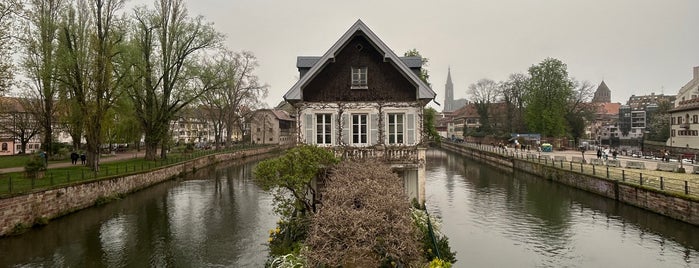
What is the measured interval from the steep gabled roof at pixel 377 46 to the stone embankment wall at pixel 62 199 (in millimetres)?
13409

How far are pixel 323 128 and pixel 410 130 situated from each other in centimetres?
416

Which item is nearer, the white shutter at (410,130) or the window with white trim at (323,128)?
the white shutter at (410,130)

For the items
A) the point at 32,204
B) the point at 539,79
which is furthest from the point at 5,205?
the point at 539,79

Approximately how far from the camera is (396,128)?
19516 mm

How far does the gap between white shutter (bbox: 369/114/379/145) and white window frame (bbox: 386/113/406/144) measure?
1.73 ft

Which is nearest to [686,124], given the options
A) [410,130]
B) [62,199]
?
[410,130]

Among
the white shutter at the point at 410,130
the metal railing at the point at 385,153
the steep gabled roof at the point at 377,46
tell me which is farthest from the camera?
the white shutter at the point at 410,130

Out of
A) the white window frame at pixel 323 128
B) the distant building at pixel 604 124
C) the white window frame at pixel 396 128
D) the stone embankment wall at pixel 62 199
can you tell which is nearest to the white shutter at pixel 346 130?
the white window frame at pixel 323 128

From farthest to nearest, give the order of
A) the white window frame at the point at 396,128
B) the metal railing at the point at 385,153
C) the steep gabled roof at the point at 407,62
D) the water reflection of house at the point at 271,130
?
the water reflection of house at the point at 271,130 → the steep gabled roof at the point at 407,62 → the white window frame at the point at 396,128 → the metal railing at the point at 385,153

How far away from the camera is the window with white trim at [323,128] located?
19.5 m

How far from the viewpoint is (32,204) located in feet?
65.3

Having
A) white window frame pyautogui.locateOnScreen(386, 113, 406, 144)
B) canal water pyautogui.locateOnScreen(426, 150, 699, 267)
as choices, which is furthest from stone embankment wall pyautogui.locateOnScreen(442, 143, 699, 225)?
white window frame pyautogui.locateOnScreen(386, 113, 406, 144)

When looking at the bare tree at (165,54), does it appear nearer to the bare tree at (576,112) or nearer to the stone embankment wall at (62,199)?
the stone embankment wall at (62,199)

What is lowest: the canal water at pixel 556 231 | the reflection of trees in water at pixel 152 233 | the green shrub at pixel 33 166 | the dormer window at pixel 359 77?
the canal water at pixel 556 231
